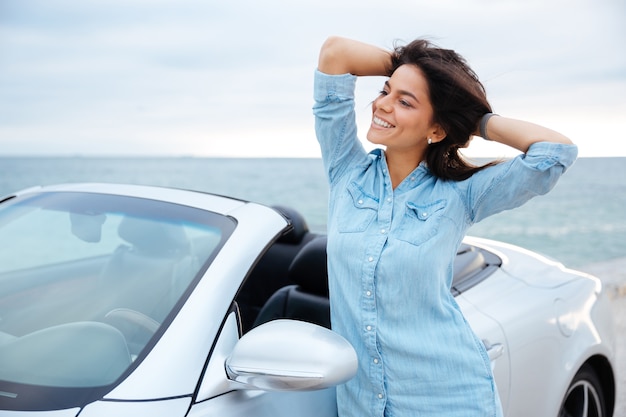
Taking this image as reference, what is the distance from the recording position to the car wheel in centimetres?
260

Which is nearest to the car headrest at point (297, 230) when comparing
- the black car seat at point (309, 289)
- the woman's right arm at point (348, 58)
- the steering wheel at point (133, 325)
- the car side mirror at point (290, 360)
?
the black car seat at point (309, 289)

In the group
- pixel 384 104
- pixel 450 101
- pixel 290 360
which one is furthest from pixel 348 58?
pixel 290 360

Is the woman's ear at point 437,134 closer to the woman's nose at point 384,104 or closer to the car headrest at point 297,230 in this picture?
the woman's nose at point 384,104

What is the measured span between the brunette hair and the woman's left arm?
2.3 inches

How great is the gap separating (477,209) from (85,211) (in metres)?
1.10

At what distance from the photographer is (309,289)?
2379 millimetres

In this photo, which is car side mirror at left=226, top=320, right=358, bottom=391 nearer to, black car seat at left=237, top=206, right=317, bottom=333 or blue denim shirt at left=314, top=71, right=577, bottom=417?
blue denim shirt at left=314, top=71, right=577, bottom=417

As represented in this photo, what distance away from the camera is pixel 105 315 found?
1.66m

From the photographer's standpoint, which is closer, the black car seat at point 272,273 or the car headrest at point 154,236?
the car headrest at point 154,236

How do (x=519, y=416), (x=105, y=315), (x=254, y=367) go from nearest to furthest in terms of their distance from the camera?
(x=254, y=367), (x=105, y=315), (x=519, y=416)

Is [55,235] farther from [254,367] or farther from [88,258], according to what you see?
[254,367]

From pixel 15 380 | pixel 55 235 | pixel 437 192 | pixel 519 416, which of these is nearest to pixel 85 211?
pixel 55 235

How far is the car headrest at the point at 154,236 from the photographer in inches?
71.6

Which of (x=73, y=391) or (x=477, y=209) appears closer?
(x=73, y=391)
